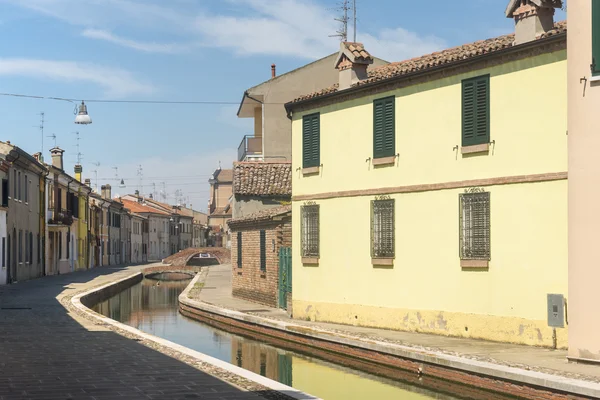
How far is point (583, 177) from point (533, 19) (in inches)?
157

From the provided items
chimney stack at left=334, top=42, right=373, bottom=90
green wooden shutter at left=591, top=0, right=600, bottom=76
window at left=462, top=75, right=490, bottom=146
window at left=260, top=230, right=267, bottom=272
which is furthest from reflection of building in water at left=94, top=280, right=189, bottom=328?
green wooden shutter at left=591, top=0, right=600, bottom=76

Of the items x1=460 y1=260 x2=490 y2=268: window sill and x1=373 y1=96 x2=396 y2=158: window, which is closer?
x1=460 y1=260 x2=490 y2=268: window sill

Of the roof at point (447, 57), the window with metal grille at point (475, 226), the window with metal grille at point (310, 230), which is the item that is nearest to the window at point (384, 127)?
the roof at point (447, 57)

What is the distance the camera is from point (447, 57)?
17.4 meters

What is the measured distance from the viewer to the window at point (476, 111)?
16359 mm

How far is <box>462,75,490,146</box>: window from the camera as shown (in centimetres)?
1636

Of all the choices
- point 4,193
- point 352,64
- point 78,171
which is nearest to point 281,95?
point 4,193

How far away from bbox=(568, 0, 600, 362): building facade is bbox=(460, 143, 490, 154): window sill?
10.0 feet

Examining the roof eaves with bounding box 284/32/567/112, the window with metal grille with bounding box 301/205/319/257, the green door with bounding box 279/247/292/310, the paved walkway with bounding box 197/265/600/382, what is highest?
the roof eaves with bounding box 284/32/567/112

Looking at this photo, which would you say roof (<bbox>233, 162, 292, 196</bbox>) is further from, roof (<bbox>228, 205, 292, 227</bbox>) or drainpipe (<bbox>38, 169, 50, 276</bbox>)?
drainpipe (<bbox>38, 169, 50, 276</bbox>)

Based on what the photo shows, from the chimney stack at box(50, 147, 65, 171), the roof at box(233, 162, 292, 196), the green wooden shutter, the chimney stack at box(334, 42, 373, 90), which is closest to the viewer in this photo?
the green wooden shutter

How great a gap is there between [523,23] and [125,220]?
7409cm

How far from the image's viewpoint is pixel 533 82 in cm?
1541

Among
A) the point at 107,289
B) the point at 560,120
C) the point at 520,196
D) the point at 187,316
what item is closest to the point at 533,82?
the point at 560,120
